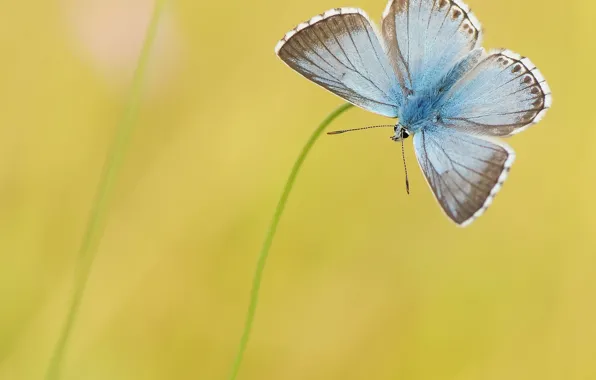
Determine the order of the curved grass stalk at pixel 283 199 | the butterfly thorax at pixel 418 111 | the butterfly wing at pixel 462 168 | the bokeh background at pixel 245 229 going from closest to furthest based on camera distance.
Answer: the curved grass stalk at pixel 283 199
the butterfly wing at pixel 462 168
the butterfly thorax at pixel 418 111
the bokeh background at pixel 245 229

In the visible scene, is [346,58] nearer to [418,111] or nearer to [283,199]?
[418,111]

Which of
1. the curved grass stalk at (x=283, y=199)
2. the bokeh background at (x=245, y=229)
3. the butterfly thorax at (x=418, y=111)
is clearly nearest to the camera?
the curved grass stalk at (x=283, y=199)

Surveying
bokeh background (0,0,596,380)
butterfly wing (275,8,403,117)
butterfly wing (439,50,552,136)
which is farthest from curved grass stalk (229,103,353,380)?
bokeh background (0,0,596,380)

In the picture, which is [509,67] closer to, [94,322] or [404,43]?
[404,43]

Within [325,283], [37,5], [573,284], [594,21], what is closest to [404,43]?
[325,283]

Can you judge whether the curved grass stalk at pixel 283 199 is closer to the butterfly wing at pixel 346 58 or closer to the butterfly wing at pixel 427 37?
the butterfly wing at pixel 346 58

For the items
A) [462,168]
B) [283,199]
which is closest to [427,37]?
[462,168]

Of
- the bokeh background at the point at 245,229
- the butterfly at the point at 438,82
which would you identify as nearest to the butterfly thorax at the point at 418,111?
the butterfly at the point at 438,82
